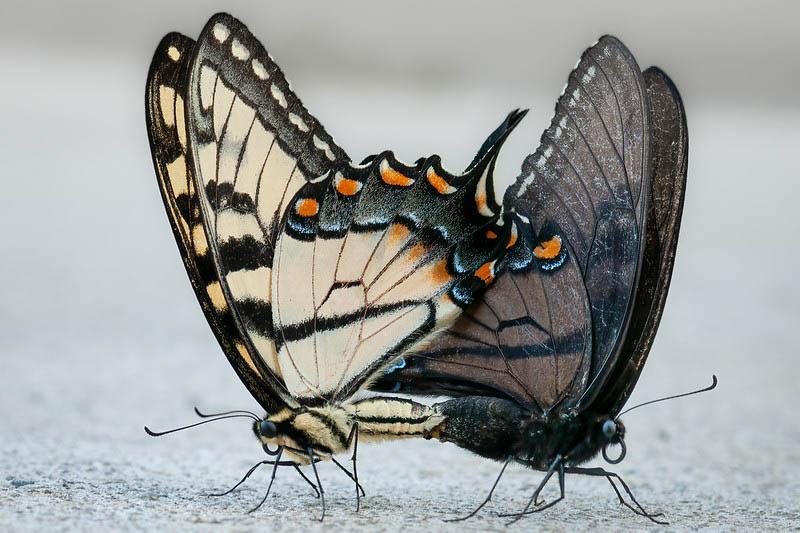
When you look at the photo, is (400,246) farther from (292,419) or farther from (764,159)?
(764,159)

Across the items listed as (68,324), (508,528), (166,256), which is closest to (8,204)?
(166,256)

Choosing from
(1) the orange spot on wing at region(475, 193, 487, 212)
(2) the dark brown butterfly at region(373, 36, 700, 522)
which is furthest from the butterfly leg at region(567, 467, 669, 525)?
(1) the orange spot on wing at region(475, 193, 487, 212)

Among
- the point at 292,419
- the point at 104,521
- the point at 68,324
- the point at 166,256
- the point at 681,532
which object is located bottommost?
the point at 681,532

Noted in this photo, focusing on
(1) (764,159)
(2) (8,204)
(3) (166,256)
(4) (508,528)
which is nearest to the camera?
(4) (508,528)

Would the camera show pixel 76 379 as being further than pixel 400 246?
Yes

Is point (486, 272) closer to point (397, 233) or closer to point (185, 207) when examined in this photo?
point (397, 233)

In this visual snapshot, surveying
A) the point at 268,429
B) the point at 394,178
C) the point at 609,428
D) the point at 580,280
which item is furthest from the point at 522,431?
the point at 394,178

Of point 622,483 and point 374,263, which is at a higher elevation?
point 374,263
